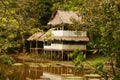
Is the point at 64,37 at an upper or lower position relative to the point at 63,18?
lower

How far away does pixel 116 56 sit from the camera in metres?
3.24

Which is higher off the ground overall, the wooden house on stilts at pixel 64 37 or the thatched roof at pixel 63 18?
the thatched roof at pixel 63 18

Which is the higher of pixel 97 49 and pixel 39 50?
pixel 97 49

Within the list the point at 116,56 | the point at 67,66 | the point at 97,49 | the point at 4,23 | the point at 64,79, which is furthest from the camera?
the point at 67,66

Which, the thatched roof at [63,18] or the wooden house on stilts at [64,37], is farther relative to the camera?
the thatched roof at [63,18]

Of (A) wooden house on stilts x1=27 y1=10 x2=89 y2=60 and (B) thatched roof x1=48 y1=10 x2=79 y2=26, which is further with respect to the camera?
(B) thatched roof x1=48 y1=10 x2=79 y2=26

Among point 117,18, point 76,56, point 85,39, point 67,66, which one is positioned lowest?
point 67,66

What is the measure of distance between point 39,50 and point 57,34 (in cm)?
694

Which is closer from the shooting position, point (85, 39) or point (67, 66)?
point (67, 66)

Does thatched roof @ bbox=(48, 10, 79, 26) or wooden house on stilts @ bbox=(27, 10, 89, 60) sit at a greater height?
thatched roof @ bbox=(48, 10, 79, 26)

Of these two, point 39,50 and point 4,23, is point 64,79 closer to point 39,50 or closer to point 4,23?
point 4,23

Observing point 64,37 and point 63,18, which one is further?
point 63,18

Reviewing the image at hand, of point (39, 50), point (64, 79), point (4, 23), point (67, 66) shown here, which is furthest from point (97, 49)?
point (39, 50)

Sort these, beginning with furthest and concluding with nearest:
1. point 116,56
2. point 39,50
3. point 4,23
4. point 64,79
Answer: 1. point 39,50
2. point 64,79
3. point 4,23
4. point 116,56
